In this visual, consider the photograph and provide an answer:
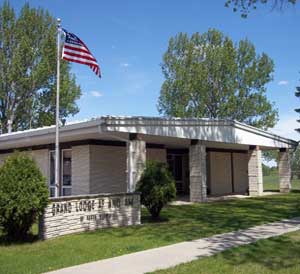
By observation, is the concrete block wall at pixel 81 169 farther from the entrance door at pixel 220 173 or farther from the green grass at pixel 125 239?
the entrance door at pixel 220 173

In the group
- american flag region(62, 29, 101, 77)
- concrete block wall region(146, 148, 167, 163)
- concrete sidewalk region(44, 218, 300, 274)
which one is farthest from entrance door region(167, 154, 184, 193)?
concrete sidewalk region(44, 218, 300, 274)

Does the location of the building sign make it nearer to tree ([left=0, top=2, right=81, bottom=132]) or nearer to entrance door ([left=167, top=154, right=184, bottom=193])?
entrance door ([left=167, top=154, right=184, bottom=193])

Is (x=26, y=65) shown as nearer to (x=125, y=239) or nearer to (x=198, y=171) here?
(x=198, y=171)

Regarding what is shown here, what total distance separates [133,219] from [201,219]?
213 centimetres

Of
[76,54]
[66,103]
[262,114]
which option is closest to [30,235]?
[76,54]

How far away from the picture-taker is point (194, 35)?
42.2m

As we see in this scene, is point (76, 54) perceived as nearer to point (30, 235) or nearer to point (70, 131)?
point (70, 131)

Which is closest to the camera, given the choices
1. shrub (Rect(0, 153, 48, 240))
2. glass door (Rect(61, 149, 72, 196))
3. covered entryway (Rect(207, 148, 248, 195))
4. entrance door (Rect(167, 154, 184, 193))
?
shrub (Rect(0, 153, 48, 240))

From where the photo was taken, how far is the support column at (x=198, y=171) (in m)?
17.8

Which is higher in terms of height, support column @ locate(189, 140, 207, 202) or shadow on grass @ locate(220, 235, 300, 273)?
support column @ locate(189, 140, 207, 202)

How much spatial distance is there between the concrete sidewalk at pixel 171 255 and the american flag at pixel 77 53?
775 cm

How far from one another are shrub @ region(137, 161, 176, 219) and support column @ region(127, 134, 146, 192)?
133 centimetres

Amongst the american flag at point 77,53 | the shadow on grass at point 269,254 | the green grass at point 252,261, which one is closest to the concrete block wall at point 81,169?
the american flag at point 77,53

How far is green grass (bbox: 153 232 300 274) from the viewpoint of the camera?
630cm
